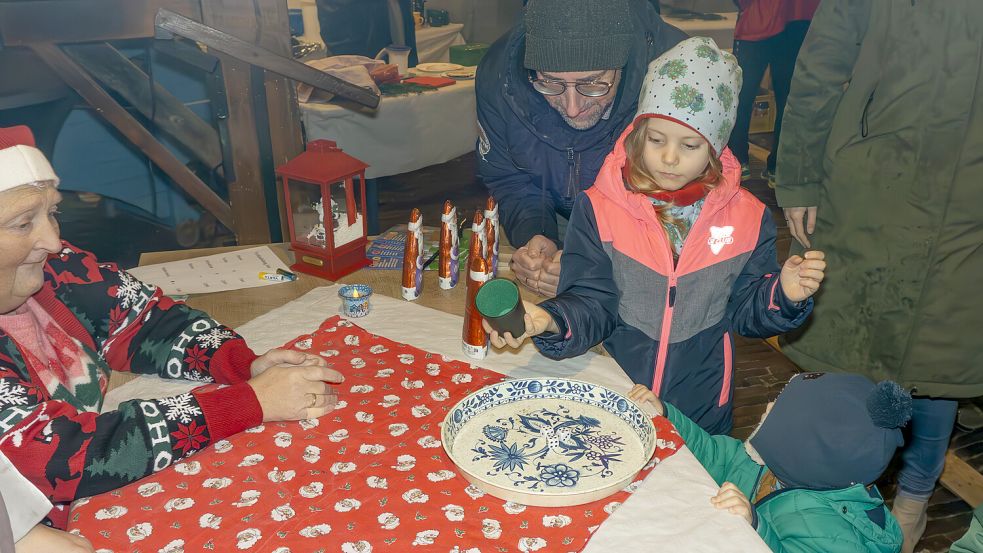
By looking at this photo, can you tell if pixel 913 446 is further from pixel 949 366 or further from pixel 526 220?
pixel 526 220

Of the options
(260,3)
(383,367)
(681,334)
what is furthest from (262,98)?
(681,334)

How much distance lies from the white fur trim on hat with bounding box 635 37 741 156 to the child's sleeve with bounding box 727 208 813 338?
0.29 meters

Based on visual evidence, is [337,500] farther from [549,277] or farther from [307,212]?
[307,212]

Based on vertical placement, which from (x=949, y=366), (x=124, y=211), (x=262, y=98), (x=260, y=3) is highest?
(x=260, y=3)

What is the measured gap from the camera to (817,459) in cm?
191

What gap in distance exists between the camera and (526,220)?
8.80 feet

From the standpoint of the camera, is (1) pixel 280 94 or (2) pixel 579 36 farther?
(1) pixel 280 94

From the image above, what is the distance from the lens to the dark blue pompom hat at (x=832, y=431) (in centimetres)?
183

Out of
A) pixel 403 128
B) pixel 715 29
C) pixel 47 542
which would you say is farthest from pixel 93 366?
pixel 715 29

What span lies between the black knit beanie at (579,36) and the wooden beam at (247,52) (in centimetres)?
105

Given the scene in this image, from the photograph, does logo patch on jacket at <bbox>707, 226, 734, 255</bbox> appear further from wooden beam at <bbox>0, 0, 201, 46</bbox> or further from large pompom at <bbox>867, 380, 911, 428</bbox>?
wooden beam at <bbox>0, 0, 201, 46</bbox>

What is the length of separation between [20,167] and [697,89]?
145 centimetres

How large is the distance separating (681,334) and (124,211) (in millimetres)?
4380

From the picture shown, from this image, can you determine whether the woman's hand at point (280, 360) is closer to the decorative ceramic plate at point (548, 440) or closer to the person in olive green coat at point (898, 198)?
the decorative ceramic plate at point (548, 440)
